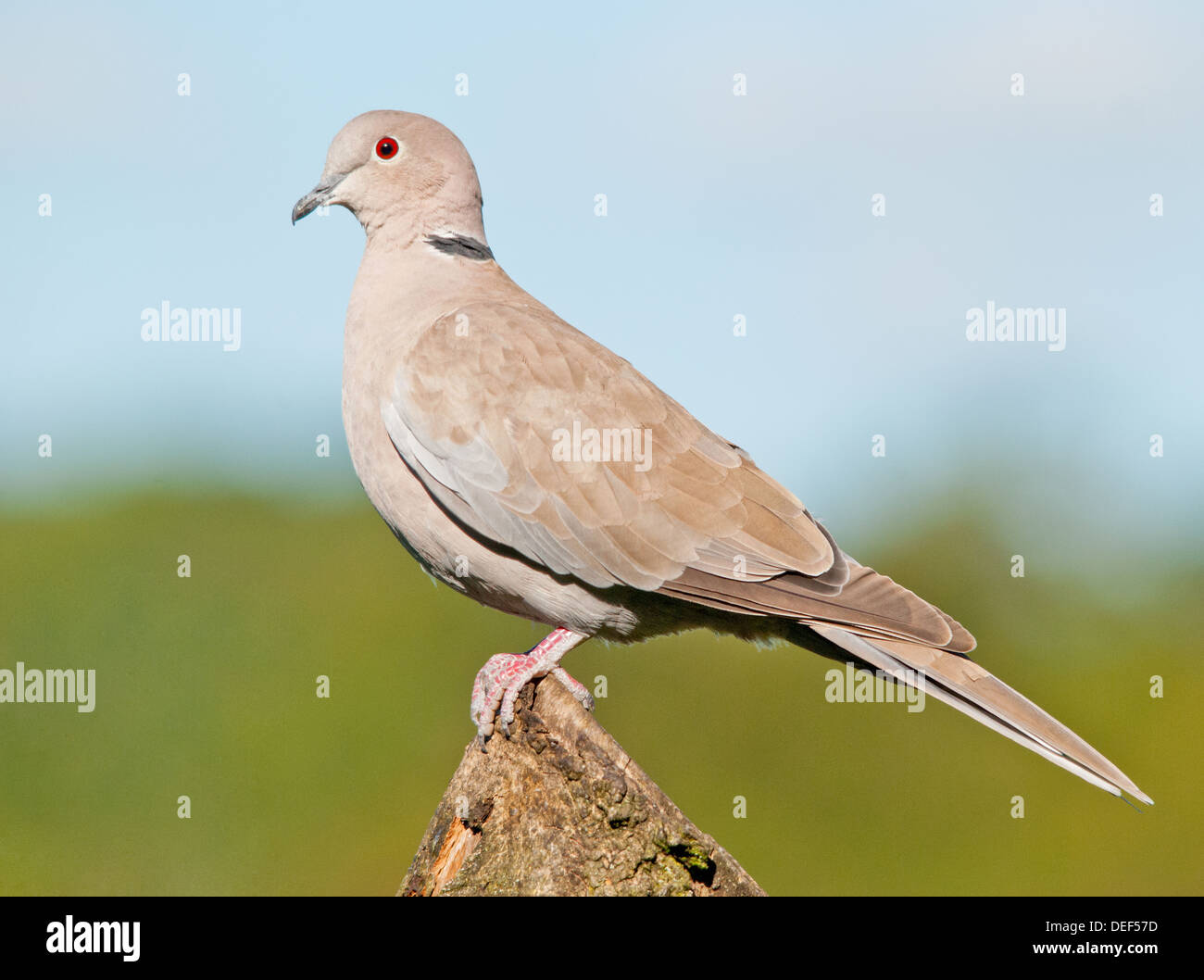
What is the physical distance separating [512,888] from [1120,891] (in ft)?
24.1

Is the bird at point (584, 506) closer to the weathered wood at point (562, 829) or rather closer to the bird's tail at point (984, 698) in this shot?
the bird's tail at point (984, 698)

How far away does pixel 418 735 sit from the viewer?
10.5 meters

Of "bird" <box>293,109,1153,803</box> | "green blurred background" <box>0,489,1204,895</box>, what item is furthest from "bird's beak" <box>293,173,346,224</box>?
"green blurred background" <box>0,489,1204,895</box>

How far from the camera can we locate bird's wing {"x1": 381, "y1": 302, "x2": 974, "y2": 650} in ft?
16.9

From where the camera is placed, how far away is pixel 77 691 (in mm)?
10414

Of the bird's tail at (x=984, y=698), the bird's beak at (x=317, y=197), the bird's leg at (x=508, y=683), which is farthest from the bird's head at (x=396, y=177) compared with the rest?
the bird's tail at (x=984, y=698)

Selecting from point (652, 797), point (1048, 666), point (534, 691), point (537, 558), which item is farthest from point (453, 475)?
point (1048, 666)

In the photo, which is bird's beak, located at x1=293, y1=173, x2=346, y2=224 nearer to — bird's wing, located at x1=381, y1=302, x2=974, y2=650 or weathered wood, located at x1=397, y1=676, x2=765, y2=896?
bird's wing, located at x1=381, y1=302, x2=974, y2=650

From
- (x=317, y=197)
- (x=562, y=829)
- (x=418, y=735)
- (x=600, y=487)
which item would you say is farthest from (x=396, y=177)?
(x=418, y=735)

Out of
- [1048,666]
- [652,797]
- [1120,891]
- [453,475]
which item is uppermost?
[453,475]

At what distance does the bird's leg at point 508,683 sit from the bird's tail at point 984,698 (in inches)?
43.4

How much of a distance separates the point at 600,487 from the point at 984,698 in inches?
71.1

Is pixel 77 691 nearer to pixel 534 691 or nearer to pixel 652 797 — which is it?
pixel 534 691

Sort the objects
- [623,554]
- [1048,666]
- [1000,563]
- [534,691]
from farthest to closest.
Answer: [1000,563] < [1048,666] < [623,554] < [534,691]
